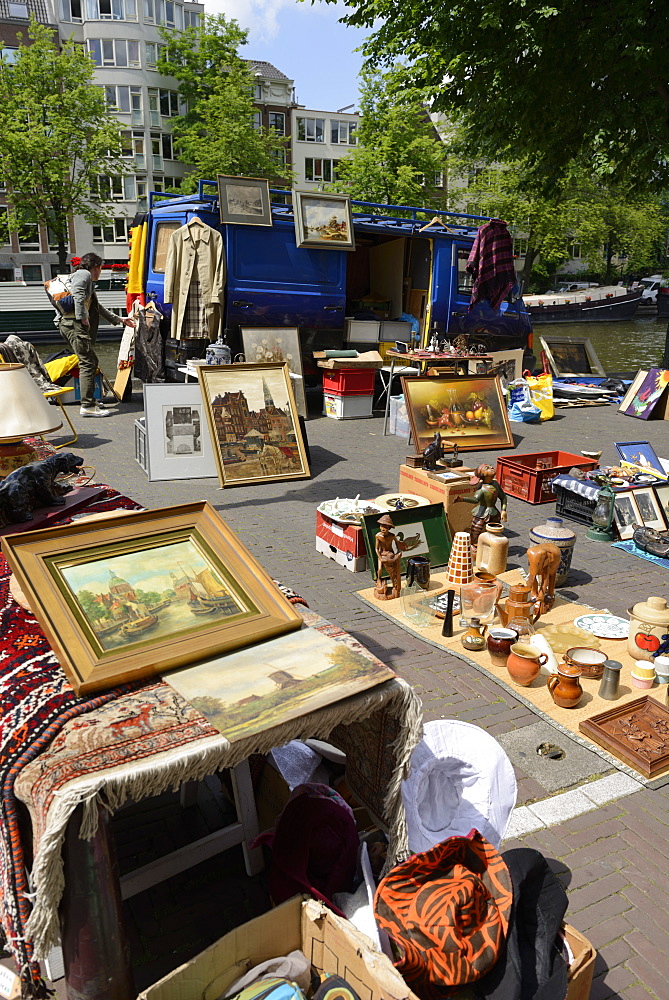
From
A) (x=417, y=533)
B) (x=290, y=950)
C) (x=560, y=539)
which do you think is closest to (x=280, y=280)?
(x=417, y=533)

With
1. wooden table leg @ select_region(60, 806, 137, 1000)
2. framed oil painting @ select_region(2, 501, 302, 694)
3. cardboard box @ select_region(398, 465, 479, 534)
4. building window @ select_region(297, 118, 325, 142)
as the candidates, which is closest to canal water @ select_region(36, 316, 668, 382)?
cardboard box @ select_region(398, 465, 479, 534)

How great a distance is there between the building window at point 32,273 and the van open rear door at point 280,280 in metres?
29.4

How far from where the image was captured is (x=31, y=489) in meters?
3.89

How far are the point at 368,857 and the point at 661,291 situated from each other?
146 ft

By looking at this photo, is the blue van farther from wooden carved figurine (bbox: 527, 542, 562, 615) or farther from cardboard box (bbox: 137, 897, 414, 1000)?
cardboard box (bbox: 137, 897, 414, 1000)

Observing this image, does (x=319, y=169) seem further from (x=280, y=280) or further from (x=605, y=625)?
(x=605, y=625)

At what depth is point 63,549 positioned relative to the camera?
103 inches

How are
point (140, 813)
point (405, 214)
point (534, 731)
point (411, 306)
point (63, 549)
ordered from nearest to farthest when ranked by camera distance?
point (63, 549), point (140, 813), point (534, 731), point (411, 306), point (405, 214)

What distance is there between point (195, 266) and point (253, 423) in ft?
12.4

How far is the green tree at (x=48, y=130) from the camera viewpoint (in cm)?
2811

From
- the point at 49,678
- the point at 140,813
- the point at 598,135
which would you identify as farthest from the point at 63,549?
the point at 598,135

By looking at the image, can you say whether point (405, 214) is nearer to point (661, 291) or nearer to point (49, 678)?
point (661, 291)

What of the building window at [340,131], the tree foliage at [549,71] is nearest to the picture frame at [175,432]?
the tree foliage at [549,71]

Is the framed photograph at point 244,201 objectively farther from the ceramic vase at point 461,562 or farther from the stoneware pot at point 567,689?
the stoneware pot at point 567,689
